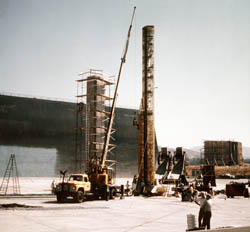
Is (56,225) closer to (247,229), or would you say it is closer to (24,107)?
(247,229)

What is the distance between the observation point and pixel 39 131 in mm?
47594

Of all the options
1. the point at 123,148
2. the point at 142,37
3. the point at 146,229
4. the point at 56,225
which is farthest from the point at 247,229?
the point at 123,148

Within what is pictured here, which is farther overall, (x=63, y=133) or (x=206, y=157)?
(x=206, y=157)

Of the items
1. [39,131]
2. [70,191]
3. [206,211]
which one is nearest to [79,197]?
[70,191]

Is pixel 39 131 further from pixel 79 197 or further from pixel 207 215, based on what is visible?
pixel 207 215

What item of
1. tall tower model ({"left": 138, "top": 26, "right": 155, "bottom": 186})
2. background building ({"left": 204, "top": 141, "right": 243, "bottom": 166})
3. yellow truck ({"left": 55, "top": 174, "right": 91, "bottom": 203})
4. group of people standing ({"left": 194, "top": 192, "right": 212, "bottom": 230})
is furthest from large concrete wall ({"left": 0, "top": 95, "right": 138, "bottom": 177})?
group of people standing ({"left": 194, "top": 192, "right": 212, "bottom": 230})

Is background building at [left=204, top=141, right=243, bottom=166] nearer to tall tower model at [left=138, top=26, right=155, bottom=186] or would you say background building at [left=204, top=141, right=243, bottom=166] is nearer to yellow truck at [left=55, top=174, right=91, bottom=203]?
tall tower model at [left=138, top=26, right=155, bottom=186]

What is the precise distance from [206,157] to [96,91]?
46058 millimetres

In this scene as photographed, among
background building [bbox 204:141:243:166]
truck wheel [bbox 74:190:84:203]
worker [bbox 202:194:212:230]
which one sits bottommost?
truck wheel [bbox 74:190:84:203]

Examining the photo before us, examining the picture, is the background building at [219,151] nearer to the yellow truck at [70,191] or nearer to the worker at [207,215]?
the yellow truck at [70,191]

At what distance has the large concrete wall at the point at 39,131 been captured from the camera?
4528cm

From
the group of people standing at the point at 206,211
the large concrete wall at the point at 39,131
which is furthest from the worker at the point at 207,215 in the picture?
the large concrete wall at the point at 39,131

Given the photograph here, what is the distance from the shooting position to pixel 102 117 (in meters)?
46.0

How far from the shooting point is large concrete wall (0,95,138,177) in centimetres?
4528
